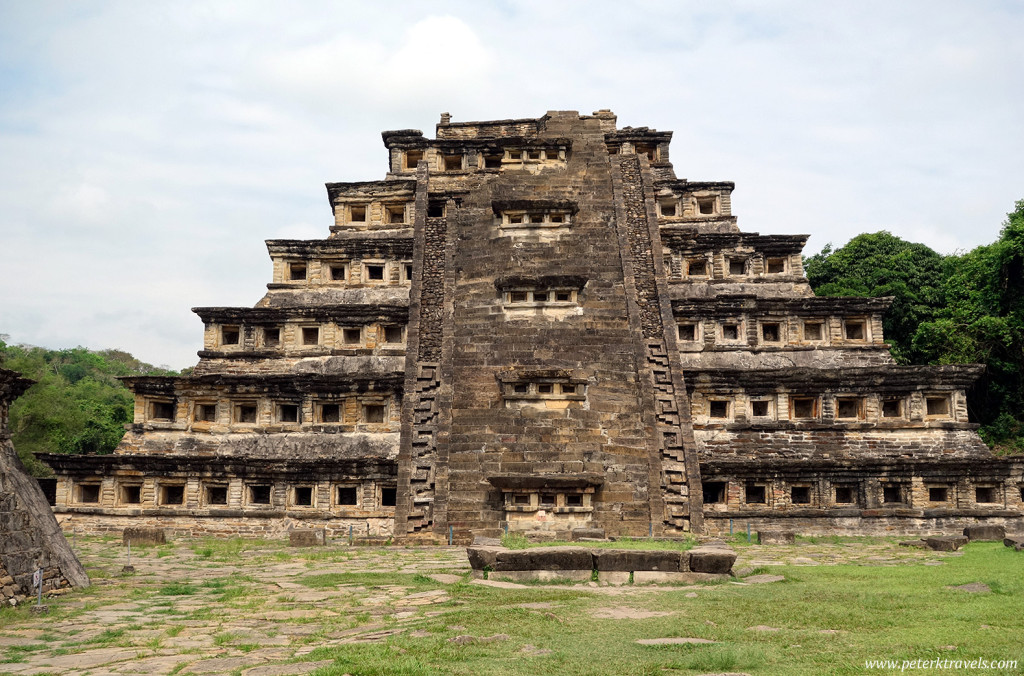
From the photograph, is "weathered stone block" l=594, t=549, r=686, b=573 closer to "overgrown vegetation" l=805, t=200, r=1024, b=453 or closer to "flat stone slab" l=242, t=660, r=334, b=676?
"flat stone slab" l=242, t=660, r=334, b=676

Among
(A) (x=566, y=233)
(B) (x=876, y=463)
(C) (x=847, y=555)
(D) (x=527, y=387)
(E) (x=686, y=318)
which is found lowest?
(C) (x=847, y=555)

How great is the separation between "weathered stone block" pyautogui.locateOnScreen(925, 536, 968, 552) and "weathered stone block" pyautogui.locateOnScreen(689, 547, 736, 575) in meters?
6.85

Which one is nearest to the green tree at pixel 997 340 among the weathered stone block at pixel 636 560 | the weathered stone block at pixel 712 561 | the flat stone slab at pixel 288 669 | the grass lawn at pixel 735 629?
the grass lawn at pixel 735 629

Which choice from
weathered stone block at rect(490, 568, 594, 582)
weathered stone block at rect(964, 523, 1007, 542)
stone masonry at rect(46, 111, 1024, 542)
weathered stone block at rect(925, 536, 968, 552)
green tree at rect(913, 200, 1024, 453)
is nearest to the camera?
weathered stone block at rect(490, 568, 594, 582)

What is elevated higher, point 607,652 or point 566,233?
point 566,233

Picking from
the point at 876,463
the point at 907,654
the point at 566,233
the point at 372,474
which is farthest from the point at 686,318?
the point at 907,654

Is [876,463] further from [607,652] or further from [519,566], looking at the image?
[607,652]

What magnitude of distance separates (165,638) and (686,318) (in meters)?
19.8

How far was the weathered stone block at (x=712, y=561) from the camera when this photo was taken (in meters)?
11.1

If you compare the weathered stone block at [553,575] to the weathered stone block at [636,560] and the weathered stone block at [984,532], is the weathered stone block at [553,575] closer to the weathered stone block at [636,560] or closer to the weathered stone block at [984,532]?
the weathered stone block at [636,560]

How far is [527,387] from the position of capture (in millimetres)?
19844

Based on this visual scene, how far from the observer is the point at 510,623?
8062 millimetres

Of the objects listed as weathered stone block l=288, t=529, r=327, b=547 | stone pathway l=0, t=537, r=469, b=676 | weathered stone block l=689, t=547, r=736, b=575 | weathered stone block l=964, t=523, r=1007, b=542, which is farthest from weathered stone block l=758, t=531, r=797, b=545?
weathered stone block l=288, t=529, r=327, b=547

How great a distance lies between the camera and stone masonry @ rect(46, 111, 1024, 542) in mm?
18688
